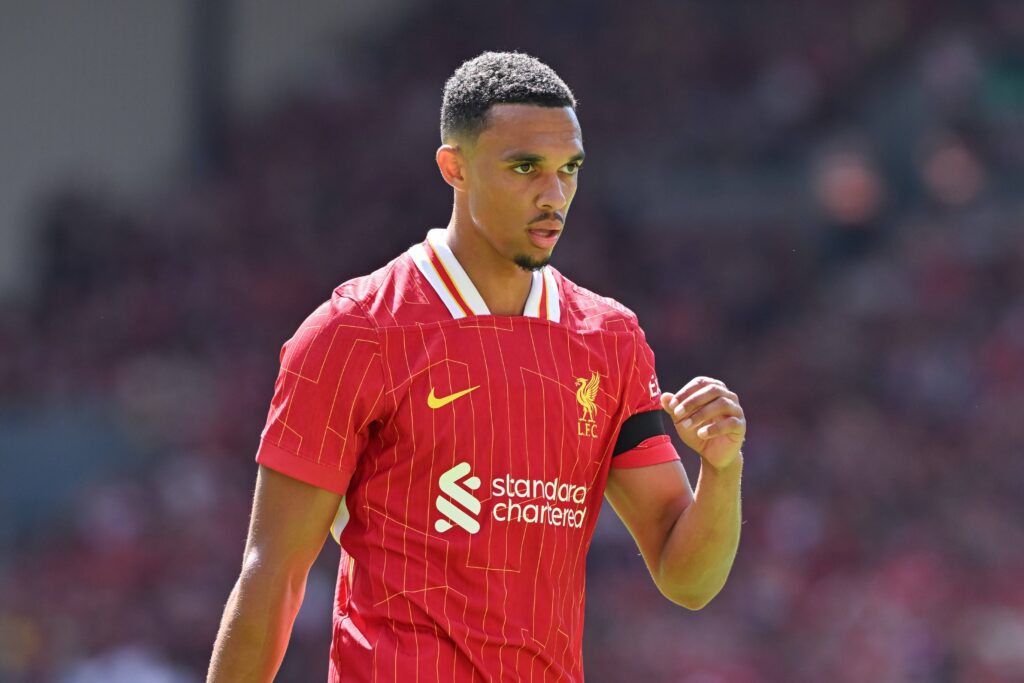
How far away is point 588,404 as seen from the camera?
3223 mm

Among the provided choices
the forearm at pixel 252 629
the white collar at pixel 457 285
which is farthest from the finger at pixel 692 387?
the forearm at pixel 252 629

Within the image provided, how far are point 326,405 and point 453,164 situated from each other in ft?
1.88

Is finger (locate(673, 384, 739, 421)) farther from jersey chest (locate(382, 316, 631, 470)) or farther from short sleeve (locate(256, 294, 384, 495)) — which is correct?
short sleeve (locate(256, 294, 384, 495))

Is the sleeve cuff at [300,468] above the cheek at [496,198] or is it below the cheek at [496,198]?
below

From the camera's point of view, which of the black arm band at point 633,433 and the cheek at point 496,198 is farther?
the black arm band at point 633,433

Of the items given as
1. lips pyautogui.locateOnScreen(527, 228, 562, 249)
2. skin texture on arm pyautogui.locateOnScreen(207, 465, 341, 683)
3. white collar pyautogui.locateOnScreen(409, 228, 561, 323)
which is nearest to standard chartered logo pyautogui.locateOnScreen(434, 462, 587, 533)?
skin texture on arm pyautogui.locateOnScreen(207, 465, 341, 683)

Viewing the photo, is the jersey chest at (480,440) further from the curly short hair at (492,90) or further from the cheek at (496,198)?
the curly short hair at (492,90)

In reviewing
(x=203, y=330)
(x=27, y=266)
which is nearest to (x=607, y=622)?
(x=203, y=330)

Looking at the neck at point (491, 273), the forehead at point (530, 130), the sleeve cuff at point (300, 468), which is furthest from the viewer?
the neck at point (491, 273)

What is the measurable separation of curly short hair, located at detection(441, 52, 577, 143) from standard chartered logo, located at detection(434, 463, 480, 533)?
2.17 feet

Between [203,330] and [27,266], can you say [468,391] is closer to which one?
[203,330]

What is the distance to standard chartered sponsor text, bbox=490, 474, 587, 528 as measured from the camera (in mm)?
3086

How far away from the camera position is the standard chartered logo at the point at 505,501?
3061 millimetres

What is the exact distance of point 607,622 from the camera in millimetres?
9906
